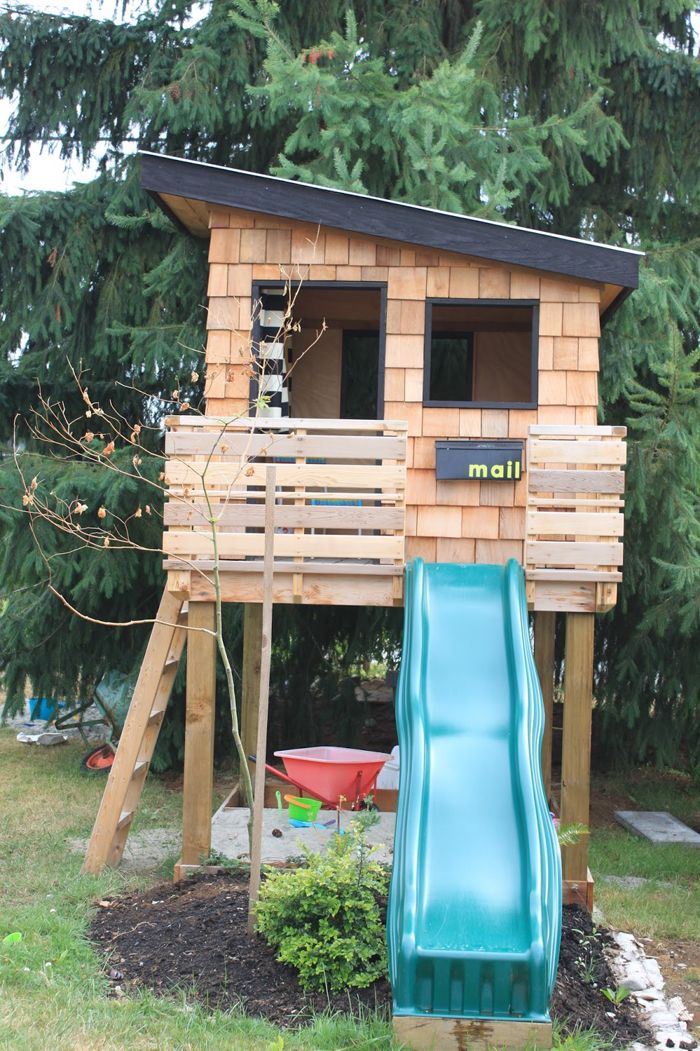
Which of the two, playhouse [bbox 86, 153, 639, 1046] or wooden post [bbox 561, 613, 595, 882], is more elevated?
playhouse [bbox 86, 153, 639, 1046]

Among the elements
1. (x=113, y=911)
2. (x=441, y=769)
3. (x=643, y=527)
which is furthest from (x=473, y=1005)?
(x=643, y=527)

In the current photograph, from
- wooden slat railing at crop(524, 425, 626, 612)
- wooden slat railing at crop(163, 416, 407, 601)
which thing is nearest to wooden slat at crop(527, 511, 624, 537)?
wooden slat railing at crop(524, 425, 626, 612)

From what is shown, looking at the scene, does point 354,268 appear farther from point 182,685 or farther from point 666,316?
point 182,685

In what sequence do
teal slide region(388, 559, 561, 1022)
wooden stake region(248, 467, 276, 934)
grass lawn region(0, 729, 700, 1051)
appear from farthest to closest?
1. wooden stake region(248, 467, 276, 934)
2. teal slide region(388, 559, 561, 1022)
3. grass lawn region(0, 729, 700, 1051)

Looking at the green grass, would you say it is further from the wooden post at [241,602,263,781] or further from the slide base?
the wooden post at [241,602,263,781]

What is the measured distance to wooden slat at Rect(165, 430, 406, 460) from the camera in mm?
6902

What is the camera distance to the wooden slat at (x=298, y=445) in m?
6.90

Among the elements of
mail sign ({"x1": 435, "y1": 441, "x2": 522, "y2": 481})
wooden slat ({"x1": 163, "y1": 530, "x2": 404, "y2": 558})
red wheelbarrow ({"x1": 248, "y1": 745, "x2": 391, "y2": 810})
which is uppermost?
mail sign ({"x1": 435, "y1": 441, "x2": 522, "y2": 481})

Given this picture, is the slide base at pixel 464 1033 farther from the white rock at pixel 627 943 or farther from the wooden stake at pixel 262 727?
the white rock at pixel 627 943

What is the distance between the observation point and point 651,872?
8297mm

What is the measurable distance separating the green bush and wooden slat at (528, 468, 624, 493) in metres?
2.68

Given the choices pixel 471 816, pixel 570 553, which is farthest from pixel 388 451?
pixel 471 816

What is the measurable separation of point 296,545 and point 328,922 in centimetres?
245

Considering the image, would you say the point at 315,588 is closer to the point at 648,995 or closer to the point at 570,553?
the point at 570,553
